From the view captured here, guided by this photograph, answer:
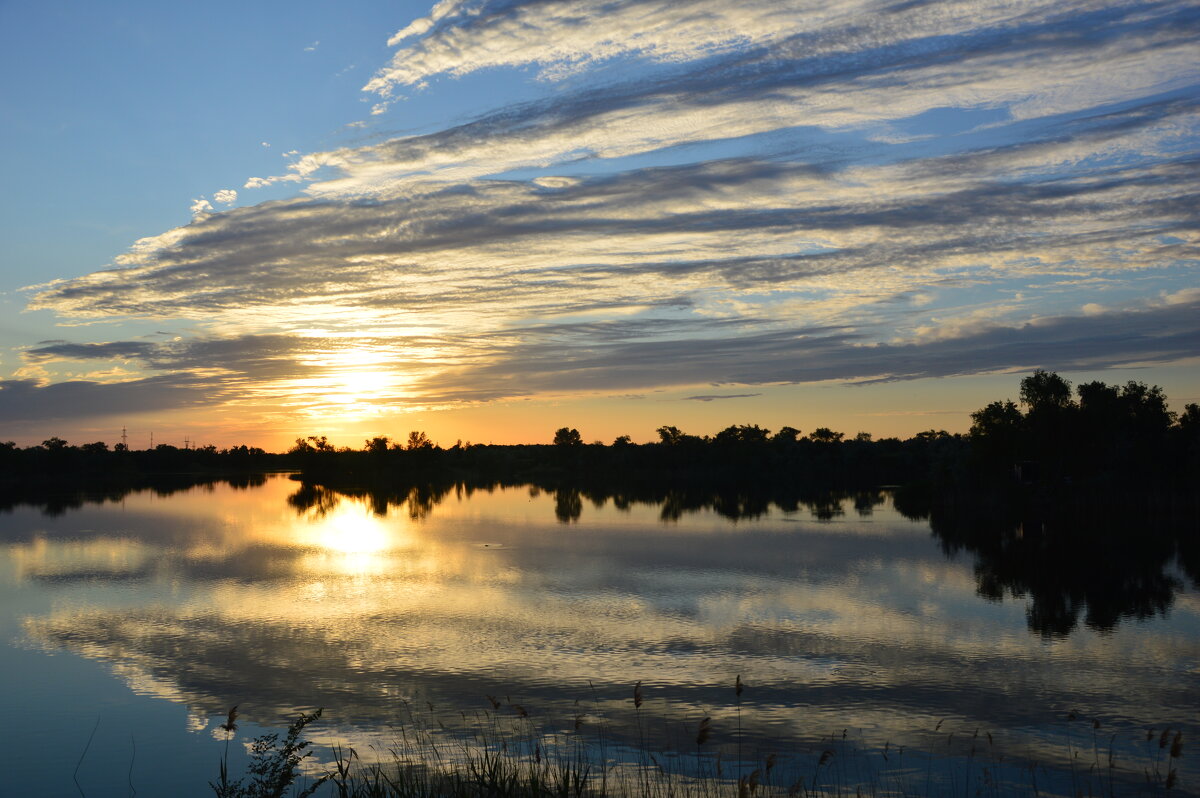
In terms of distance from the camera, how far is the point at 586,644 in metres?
20.4

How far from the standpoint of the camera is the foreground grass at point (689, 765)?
10867 millimetres

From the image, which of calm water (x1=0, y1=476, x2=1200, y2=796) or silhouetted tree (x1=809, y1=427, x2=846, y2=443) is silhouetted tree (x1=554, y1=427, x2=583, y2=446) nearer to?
silhouetted tree (x1=809, y1=427, x2=846, y2=443)

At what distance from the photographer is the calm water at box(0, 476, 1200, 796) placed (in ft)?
47.1

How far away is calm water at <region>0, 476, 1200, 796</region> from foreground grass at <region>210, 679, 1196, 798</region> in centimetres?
26

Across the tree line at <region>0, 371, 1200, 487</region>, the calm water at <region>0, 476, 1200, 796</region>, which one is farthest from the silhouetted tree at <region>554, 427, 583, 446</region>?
the calm water at <region>0, 476, 1200, 796</region>

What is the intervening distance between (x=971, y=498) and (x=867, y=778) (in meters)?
66.1

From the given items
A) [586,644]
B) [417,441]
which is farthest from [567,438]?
[586,644]

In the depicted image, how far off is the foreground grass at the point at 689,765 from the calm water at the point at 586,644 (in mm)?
259

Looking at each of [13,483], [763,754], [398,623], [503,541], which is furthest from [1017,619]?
[13,483]

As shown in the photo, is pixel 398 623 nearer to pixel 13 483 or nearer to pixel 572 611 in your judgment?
pixel 572 611

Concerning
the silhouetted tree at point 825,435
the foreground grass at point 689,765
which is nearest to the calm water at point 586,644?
the foreground grass at point 689,765

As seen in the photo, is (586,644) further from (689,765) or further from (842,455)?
(842,455)

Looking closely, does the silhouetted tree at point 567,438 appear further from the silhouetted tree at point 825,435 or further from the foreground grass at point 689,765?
the foreground grass at point 689,765

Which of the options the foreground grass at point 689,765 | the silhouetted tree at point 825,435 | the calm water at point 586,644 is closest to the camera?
the foreground grass at point 689,765
